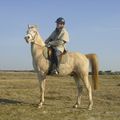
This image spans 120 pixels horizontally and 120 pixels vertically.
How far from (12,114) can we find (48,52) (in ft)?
9.67

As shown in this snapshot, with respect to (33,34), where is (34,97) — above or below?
below

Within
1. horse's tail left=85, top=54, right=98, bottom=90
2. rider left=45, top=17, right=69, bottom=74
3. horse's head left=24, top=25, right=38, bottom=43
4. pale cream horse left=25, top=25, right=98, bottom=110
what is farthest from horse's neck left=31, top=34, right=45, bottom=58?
horse's tail left=85, top=54, right=98, bottom=90

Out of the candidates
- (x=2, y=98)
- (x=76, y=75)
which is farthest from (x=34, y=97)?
(x=76, y=75)

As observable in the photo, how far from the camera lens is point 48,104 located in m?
14.9

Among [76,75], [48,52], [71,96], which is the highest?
[48,52]

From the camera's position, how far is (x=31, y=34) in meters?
14.0

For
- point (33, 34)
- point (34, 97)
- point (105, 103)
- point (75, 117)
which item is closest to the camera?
point (75, 117)

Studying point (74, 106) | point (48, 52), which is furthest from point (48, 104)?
point (48, 52)

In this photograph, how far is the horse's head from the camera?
45.6ft

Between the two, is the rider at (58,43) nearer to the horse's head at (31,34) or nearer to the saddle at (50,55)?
the saddle at (50,55)

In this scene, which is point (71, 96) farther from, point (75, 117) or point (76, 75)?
point (75, 117)

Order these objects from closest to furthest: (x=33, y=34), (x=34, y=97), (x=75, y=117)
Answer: (x=75, y=117), (x=33, y=34), (x=34, y=97)

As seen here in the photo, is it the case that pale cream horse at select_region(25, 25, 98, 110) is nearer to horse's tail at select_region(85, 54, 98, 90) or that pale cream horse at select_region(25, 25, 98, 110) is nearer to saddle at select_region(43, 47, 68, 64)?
horse's tail at select_region(85, 54, 98, 90)

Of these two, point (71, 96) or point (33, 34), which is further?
point (71, 96)
